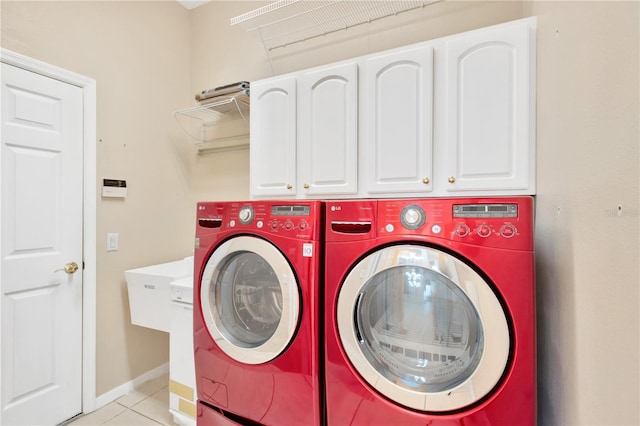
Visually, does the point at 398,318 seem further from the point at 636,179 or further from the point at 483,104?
the point at 483,104

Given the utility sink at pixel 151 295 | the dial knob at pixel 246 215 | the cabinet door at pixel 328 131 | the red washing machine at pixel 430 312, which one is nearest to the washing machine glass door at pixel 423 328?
the red washing machine at pixel 430 312

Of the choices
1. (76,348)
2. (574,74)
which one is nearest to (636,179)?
(574,74)

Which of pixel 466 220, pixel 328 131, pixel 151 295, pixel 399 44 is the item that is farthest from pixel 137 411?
pixel 399 44

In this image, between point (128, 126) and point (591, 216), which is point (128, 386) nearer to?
point (128, 126)

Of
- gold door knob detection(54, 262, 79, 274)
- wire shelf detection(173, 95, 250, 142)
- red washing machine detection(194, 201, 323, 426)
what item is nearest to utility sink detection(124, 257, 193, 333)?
gold door knob detection(54, 262, 79, 274)

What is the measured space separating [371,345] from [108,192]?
2003 mm

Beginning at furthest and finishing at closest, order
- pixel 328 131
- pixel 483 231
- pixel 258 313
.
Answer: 1. pixel 328 131
2. pixel 258 313
3. pixel 483 231

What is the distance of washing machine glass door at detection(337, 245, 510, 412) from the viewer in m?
0.88

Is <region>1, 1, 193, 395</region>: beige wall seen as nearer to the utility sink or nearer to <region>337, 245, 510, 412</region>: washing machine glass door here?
the utility sink

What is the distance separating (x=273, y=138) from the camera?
176 cm

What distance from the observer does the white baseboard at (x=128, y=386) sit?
196 centimetres

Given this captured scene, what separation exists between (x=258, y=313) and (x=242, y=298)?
0.35 feet

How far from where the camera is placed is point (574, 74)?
0.77 meters

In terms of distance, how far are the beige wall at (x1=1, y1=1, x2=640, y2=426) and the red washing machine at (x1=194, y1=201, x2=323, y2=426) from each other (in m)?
0.79
